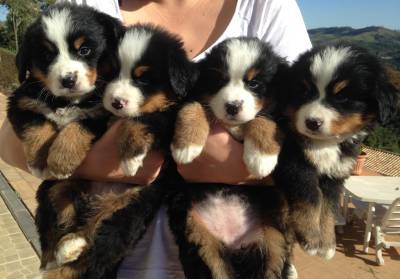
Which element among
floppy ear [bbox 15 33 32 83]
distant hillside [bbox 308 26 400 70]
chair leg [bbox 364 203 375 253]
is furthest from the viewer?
chair leg [bbox 364 203 375 253]

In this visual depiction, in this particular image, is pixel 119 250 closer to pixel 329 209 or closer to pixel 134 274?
pixel 134 274

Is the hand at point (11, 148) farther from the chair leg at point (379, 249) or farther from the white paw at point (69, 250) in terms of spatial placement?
the chair leg at point (379, 249)

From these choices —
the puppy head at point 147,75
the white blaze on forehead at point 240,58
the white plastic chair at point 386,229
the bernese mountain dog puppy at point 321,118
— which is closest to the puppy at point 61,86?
the puppy head at point 147,75

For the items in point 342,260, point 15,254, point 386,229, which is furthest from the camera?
point 386,229

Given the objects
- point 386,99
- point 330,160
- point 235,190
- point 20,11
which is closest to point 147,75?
point 235,190

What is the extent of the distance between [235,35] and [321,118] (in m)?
0.56

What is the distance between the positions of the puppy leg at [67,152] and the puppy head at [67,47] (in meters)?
0.18

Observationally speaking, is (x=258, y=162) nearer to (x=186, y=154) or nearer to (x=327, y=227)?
(x=186, y=154)

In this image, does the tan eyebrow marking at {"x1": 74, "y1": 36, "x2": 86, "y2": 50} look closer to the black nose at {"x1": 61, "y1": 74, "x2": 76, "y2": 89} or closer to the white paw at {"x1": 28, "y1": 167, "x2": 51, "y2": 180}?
the black nose at {"x1": 61, "y1": 74, "x2": 76, "y2": 89}

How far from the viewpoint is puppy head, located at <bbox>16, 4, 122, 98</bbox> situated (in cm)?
185

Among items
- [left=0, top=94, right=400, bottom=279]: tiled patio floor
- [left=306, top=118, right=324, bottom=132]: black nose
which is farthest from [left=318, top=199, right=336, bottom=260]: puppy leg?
[left=0, top=94, right=400, bottom=279]: tiled patio floor

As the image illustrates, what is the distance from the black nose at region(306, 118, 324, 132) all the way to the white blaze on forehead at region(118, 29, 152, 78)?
2.39 feet

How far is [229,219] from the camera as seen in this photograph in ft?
6.36

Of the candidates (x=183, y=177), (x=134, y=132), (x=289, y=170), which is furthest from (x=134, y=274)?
(x=289, y=170)
